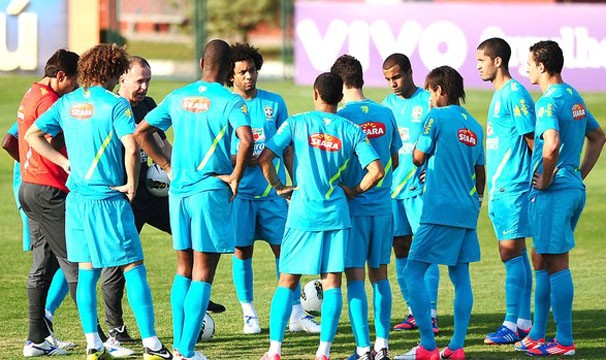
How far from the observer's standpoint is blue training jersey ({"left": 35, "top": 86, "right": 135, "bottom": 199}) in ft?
25.4

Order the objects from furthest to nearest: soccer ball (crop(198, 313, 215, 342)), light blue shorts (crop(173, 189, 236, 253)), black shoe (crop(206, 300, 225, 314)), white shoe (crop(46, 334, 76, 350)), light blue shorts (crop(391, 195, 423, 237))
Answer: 1. black shoe (crop(206, 300, 225, 314))
2. light blue shorts (crop(391, 195, 423, 237))
3. soccer ball (crop(198, 313, 215, 342))
4. white shoe (crop(46, 334, 76, 350))
5. light blue shorts (crop(173, 189, 236, 253))

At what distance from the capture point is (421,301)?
816 cm

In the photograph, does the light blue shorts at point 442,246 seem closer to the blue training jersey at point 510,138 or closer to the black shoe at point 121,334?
the blue training jersey at point 510,138

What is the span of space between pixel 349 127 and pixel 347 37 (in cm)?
1914

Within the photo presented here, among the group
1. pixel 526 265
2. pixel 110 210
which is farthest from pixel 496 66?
pixel 110 210

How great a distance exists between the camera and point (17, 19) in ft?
82.4

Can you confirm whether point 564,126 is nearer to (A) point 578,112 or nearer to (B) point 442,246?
(A) point 578,112

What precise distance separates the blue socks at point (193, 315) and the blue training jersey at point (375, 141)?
3.91ft

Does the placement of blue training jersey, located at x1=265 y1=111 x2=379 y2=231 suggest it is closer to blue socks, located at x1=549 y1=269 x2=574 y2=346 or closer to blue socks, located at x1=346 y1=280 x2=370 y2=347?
blue socks, located at x1=346 y1=280 x2=370 y2=347

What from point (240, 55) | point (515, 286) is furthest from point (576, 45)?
point (240, 55)

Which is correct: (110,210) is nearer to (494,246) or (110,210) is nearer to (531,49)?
(531,49)

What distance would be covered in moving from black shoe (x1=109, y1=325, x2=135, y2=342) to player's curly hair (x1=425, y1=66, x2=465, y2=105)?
9.81 feet

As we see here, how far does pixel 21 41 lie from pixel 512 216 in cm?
1875

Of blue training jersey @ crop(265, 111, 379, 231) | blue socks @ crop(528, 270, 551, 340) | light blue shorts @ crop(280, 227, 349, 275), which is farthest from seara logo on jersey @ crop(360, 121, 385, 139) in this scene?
blue socks @ crop(528, 270, 551, 340)
